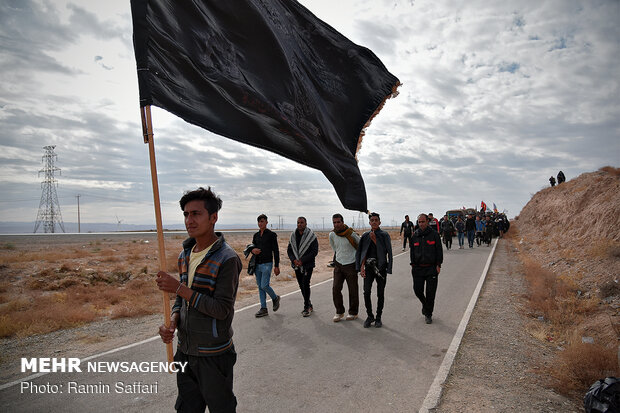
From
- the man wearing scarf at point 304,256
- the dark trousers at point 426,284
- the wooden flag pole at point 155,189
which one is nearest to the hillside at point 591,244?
the dark trousers at point 426,284

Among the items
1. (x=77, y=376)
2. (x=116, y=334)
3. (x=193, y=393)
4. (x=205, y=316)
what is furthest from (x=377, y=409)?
(x=116, y=334)

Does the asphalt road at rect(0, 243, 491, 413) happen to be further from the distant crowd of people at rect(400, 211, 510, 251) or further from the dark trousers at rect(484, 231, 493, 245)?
the dark trousers at rect(484, 231, 493, 245)

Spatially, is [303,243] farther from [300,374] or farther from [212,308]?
[212,308]

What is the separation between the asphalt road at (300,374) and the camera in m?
3.99

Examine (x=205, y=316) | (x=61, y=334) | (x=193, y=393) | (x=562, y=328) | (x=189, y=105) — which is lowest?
(x=562, y=328)

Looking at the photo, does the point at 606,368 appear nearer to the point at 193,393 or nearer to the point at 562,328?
the point at 562,328

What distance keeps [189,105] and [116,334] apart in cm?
596

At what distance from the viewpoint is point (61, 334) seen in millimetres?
7223

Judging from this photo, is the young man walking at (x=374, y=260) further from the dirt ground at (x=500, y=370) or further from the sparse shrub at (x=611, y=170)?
the sparse shrub at (x=611, y=170)

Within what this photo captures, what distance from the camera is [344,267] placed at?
24.5ft

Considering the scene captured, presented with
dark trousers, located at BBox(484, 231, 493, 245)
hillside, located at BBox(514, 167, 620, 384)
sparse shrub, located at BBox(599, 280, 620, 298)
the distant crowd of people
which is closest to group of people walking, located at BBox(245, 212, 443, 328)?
hillside, located at BBox(514, 167, 620, 384)

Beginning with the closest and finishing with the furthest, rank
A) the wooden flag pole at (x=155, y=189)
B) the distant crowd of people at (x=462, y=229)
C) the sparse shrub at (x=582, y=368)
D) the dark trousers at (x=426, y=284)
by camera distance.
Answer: the wooden flag pole at (x=155, y=189)
the sparse shrub at (x=582, y=368)
the dark trousers at (x=426, y=284)
the distant crowd of people at (x=462, y=229)

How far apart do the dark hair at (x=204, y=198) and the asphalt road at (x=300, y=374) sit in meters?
2.44

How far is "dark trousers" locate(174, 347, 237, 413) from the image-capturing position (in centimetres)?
245
